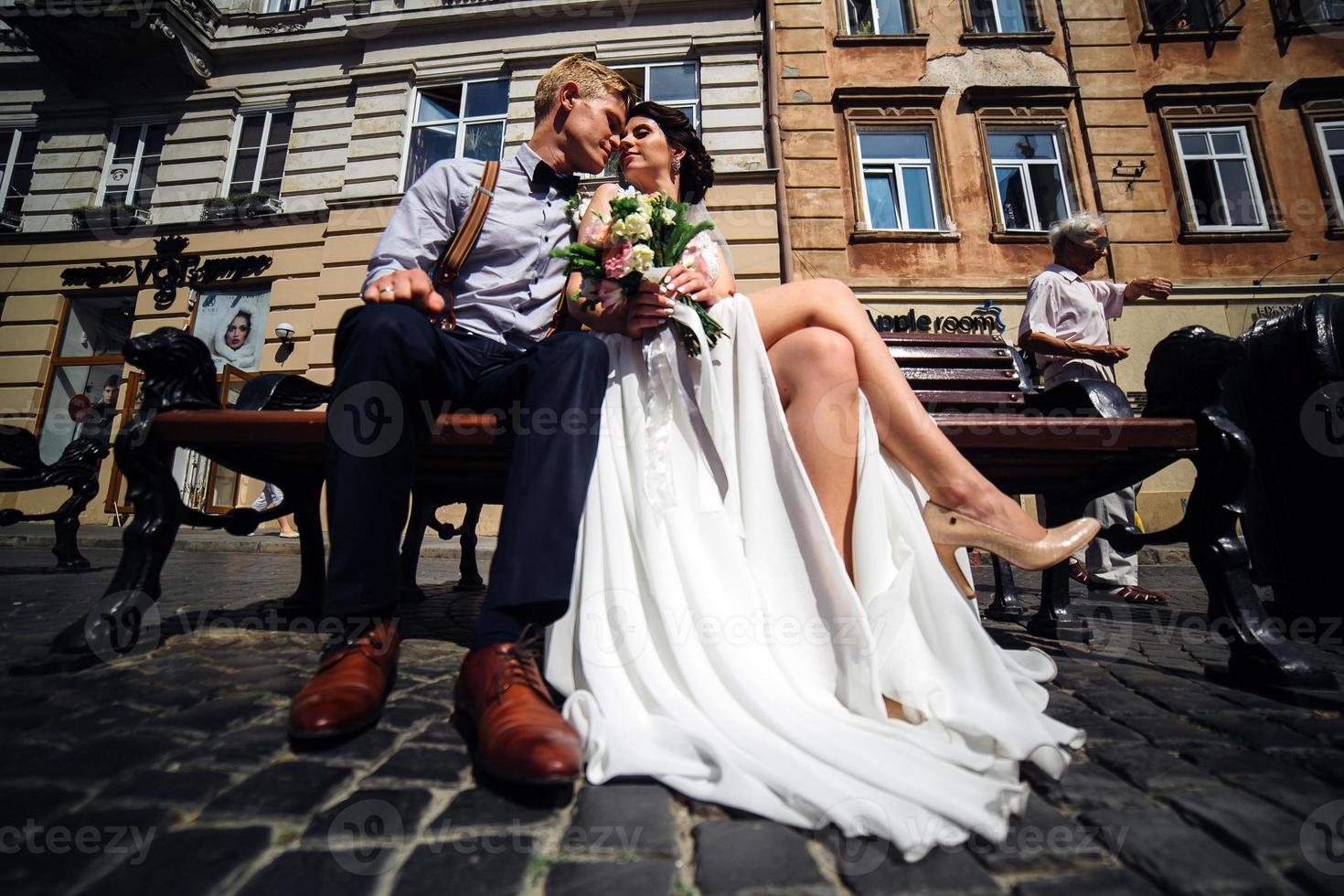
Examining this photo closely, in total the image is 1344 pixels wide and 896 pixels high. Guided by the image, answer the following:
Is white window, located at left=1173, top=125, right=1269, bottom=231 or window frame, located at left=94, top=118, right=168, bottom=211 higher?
window frame, located at left=94, top=118, right=168, bottom=211

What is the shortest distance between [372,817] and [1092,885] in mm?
1099

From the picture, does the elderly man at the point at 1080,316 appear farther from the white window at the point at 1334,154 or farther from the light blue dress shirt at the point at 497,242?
the white window at the point at 1334,154

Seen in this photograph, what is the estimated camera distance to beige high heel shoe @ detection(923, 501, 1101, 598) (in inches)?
58.7

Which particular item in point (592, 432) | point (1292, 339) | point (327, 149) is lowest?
point (592, 432)

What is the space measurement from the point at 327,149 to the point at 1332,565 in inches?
548

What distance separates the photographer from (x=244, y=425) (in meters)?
1.91

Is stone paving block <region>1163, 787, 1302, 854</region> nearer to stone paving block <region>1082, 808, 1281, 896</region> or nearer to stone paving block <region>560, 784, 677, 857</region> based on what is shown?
stone paving block <region>1082, 808, 1281, 896</region>

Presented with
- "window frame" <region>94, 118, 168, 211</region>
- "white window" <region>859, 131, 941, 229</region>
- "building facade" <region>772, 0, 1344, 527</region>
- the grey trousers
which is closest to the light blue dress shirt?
the grey trousers

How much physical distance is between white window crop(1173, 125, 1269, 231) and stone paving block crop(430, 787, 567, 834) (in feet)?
41.7

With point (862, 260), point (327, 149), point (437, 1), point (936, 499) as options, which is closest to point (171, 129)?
point (327, 149)

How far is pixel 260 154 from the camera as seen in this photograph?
11125 mm

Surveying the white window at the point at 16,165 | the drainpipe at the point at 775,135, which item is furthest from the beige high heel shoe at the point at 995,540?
the white window at the point at 16,165

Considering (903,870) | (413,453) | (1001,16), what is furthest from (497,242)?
(1001,16)

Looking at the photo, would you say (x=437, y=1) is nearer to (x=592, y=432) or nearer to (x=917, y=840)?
(x=592, y=432)
